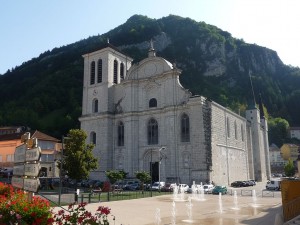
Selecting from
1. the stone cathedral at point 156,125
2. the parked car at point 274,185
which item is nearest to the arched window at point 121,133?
the stone cathedral at point 156,125

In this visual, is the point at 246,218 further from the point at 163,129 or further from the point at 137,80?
the point at 137,80

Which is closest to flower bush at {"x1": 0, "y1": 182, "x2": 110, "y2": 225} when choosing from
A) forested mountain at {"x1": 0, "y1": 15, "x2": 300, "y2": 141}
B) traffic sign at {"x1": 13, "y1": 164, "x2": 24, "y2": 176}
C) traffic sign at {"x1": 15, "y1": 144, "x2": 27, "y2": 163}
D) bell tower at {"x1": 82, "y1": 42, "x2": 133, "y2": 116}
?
traffic sign at {"x1": 13, "y1": 164, "x2": 24, "y2": 176}

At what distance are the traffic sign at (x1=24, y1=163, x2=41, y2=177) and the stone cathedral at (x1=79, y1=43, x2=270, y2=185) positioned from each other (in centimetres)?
3414

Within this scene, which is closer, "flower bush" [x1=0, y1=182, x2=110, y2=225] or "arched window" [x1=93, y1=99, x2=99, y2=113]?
"flower bush" [x1=0, y1=182, x2=110, y2=225]

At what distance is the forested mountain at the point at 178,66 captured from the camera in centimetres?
9725

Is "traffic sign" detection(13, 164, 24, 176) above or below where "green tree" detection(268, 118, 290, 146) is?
below

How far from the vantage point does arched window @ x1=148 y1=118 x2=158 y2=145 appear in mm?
45781

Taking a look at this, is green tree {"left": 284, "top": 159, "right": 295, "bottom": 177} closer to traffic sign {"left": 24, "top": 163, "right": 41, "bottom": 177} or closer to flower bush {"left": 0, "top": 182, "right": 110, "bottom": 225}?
flower bush {"left": 0, "top": 182, "right": 110, "bottom": 225}

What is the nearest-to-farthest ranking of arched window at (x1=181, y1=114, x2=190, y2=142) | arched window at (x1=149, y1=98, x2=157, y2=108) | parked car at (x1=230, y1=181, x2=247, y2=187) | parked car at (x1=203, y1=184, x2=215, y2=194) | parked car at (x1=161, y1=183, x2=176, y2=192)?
parked car at (x1=203, y1=184, x2=215, y2=194) < parked car at (x1=161, y1=183, x2=176, y2=192) < arched window at (x1=181, y1=114, x2=190, y2=142) < parked car at (x1=230, y1=181, x2=247, y2=187) < arched window at (x1=149, y1=98, x2=157, y2=108)

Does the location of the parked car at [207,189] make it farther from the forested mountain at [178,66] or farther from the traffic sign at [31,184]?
the forested mountain at [178,66]

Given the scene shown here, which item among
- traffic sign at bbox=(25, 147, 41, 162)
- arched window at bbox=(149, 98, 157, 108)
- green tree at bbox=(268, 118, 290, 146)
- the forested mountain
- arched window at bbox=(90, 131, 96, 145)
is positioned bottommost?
traffic sign at bbox=(25, 147, 41, 162)

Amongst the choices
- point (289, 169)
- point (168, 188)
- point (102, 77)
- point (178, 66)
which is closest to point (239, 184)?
point (168, 188)

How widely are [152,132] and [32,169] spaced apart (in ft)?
128

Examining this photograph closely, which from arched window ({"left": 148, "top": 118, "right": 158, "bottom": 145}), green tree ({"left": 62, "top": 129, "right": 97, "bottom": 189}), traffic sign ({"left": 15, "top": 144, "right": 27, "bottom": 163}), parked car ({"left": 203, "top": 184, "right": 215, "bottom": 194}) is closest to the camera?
traffic sign ({"left": 15, "top": 144, "right": 27, "bottom": 163})
